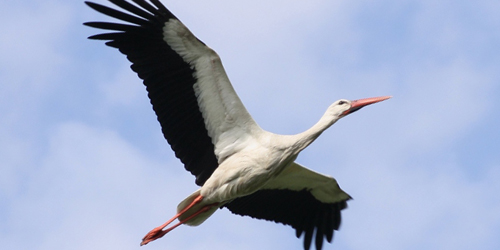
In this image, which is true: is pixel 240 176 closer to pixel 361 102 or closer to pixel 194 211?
pixel 194 211

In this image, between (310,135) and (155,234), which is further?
(155,234)

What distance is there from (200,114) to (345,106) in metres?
1.78

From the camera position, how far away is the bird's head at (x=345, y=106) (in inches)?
513

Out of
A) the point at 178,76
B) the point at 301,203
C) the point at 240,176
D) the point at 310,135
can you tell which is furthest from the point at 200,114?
the point at 301,203

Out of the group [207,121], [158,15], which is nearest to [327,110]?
[207,121]

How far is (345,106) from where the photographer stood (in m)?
13.1

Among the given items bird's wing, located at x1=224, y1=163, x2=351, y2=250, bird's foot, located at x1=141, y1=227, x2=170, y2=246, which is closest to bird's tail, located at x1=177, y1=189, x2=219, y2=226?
bird's foot, located at x1=141, y1=227, x2=170, y2=246

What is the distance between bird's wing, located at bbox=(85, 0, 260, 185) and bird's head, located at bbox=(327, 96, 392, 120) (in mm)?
953

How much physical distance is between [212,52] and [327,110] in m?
1.59

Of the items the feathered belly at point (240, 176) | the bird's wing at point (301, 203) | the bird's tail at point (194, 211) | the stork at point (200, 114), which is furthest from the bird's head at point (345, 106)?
the bird's tail at point (194, 211)

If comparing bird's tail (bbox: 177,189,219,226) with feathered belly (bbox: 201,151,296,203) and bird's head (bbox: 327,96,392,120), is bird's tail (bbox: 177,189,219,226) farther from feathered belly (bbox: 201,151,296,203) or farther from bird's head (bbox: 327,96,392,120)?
bird's head (bbox: 327,96,392,120)

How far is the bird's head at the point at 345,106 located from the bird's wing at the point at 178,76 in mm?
953

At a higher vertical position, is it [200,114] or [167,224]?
[200,114]

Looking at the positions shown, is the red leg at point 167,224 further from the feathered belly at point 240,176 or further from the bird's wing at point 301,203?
the bird's wing at point 301,203
